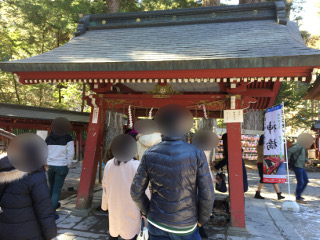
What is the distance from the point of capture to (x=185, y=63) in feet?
12.6

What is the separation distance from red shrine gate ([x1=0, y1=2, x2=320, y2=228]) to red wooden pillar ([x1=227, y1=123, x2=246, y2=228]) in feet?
0.06

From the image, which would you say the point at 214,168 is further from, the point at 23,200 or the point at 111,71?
the point at 23,200

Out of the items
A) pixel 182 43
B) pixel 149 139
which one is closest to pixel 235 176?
pixel 149 139

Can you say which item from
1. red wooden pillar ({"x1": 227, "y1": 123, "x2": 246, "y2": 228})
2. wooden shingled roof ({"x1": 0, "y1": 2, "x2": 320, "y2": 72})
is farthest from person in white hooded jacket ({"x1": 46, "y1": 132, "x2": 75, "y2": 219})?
red wooden pillar ({"x1": 227, "y1": 123, "x2": 246, "y2": 228})

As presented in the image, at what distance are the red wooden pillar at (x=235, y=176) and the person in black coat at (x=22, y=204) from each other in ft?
11.4

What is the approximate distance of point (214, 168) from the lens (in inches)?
206

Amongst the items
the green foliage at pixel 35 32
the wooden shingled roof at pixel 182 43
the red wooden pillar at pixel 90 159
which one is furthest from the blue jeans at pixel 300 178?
the green foliage at pixel 35 32

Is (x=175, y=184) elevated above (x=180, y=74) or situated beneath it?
situated beneath

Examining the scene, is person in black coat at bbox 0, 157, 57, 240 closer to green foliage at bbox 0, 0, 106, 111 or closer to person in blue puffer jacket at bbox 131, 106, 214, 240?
person in blue puffer jacket at bbox 131, 106, 214, 240

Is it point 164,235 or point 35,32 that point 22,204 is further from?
point 35,32

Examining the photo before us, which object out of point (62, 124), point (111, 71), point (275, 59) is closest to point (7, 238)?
point (62, 124)

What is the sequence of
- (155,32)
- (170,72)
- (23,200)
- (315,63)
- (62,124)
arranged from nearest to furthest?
(23,200), (315,63), (170,72), (62,124), (155,32)

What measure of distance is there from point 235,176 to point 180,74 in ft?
7.57

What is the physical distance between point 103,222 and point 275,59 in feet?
14.0
